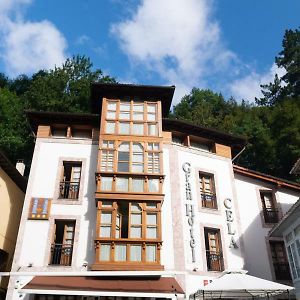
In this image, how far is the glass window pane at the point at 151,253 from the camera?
15.4 metres

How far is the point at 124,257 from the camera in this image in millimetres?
15227

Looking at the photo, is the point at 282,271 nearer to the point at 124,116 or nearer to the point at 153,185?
the point at 153,185

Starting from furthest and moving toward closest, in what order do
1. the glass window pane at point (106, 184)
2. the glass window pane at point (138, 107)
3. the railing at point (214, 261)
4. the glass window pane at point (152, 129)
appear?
the glass window pane at point (138, 107) < the glass window pane at point (152, 129) < the railing at point (214, 261) < the glass window pane at point (106, 184)

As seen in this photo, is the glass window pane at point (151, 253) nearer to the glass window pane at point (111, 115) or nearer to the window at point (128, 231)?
the window at point (128, 231)

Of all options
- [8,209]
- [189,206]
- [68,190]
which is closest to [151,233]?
[189,206]

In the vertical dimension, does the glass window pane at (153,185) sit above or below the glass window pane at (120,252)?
above

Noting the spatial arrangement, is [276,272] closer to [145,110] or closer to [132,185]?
[132,185]

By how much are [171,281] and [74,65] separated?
86.2 ft

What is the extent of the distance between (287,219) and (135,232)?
6.57 m

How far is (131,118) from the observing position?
19.0 meters

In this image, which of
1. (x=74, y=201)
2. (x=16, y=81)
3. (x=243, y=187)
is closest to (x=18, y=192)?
(x=74, y=201)

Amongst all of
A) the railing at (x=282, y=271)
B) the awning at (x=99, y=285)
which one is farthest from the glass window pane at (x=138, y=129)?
the railing at (x=282, y=271)

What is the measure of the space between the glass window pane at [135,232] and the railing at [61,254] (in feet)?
9.25

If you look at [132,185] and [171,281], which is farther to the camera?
[132,185]
